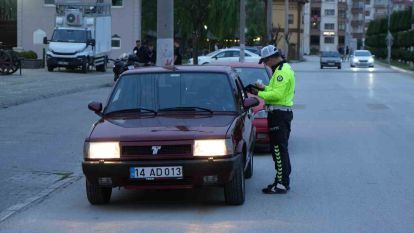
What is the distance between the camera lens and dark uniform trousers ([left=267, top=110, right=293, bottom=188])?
30.6 feet

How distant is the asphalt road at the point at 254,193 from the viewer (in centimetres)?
774

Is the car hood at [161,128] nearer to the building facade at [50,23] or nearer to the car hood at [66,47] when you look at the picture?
the car hood at [66,47]

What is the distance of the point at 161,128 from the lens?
27.1 feet

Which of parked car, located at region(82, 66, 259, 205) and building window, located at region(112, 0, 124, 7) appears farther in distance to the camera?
building window, located at region(112, 0, 124, 7)

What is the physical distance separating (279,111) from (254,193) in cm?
105

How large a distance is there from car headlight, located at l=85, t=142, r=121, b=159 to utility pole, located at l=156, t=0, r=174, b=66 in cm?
850

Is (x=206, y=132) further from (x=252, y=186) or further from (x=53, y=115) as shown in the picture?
(x=53, y=115)

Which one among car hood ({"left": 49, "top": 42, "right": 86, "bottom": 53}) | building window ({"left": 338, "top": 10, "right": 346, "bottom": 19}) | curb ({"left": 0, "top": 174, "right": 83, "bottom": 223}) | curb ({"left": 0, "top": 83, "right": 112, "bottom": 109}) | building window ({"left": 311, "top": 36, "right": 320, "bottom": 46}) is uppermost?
building window ({"left": 338, "top": 10, "right": 346, "bottom": 19})

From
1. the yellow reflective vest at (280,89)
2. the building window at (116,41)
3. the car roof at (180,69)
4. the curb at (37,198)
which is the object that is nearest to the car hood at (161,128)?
the yellow reflective vest at (280,89)

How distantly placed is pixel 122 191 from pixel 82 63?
Result: 104 ft

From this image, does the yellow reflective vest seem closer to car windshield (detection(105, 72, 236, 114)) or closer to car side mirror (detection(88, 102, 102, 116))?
car windshield (detection(105, 72, 236, 114))

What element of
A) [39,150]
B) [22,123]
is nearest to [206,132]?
[39,150]

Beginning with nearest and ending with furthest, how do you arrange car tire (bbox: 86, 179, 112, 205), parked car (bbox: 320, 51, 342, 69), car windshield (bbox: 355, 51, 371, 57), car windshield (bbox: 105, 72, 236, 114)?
car tire (bbox: 86, 179, 112, 205), car windshield (bbox: 105, 72, 236, 114), parked car (bbox: 320, 51, 342, 69), car windshield (bbox: 355, 51, 371, 57)

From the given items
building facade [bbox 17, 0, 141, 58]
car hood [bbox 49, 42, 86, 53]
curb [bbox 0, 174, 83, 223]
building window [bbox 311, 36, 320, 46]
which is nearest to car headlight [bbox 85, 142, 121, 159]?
curb [bbox 0, 174, 83, 223]
